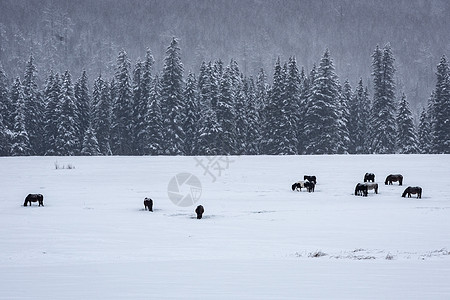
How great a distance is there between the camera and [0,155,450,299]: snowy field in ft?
30.0

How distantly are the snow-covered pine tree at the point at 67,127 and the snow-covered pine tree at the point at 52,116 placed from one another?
3.26 feet

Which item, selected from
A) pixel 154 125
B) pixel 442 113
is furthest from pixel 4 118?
pixel 442 113

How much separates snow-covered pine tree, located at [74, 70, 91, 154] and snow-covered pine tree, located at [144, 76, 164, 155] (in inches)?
414

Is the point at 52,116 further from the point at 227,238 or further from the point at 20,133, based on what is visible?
the point at 227,238

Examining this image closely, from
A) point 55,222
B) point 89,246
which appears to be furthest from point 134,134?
point 89,246

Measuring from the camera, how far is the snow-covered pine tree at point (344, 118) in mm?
62406

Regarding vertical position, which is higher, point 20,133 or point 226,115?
point 226,115

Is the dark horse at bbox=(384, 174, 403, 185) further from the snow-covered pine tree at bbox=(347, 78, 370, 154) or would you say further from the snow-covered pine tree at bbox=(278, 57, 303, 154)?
the snow-covered pine tree at bbox=(347, 78, 370, 154)

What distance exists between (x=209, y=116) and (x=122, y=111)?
14650 millimetres

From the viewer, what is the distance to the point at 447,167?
34.8 m

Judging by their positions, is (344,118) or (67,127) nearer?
(344,118)

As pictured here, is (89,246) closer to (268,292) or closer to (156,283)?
(156,283)

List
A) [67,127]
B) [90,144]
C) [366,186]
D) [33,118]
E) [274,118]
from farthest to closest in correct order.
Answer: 1. [33,118]
2. [90,144]
3. [67,127]
4. [274,118]
5. [366,186]

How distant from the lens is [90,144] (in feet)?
215
